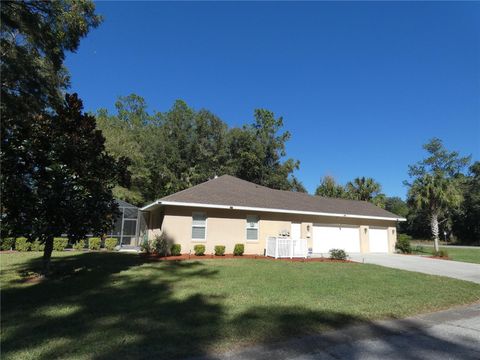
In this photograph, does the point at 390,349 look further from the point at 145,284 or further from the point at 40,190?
the point at 40,190

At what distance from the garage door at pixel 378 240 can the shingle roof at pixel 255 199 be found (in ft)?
3.71

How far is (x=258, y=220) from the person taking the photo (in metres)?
19.5

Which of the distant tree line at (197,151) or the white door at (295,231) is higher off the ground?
the distant tree line at (197,151)

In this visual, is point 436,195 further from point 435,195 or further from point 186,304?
point 186,304

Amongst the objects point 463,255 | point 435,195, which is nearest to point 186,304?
point 435,195

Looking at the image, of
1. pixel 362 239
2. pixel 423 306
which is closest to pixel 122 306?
pixel 423 306

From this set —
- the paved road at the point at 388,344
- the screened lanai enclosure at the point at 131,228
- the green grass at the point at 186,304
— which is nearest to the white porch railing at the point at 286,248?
the green grass at the point at 186,304

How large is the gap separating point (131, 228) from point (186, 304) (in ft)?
63.9

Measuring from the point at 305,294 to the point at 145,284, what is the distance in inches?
173

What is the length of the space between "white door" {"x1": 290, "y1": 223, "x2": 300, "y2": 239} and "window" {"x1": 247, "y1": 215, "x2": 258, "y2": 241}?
2.39m

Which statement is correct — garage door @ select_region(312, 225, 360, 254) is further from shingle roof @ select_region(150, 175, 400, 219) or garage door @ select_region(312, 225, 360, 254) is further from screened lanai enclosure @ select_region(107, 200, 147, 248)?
screened lanai enclosure @ select_region(107, 200, 147, 248)

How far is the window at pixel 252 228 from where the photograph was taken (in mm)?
19234

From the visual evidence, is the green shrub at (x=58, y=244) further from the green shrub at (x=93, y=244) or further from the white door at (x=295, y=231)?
the white door at (x=295, y=231)

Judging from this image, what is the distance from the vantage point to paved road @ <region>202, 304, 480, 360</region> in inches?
184
